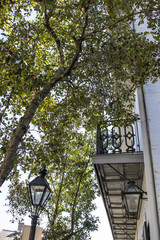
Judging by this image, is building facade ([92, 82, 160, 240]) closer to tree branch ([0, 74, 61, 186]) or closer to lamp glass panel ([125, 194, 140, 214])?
lamp glass panel ([125, 194, 140, 214])

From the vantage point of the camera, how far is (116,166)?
262 inches

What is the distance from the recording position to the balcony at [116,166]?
5.88 metres

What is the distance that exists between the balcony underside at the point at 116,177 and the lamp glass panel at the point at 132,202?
44 cm

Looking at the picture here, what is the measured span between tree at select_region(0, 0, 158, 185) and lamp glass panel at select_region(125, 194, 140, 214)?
1.97m

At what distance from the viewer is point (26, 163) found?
6.35 metres

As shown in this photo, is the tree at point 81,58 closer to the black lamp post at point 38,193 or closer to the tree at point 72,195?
the black lamp post at point 38,193

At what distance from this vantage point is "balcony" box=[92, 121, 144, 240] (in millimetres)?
5879

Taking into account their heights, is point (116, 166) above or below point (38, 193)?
above

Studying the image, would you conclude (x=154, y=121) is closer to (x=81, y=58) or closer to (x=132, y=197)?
(x=132, y=197)

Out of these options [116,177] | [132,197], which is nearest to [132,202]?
[132,197]

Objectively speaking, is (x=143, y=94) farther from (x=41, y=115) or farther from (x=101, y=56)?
(x=41, y=115)

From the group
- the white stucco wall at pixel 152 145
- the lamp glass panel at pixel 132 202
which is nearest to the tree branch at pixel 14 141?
the white stucco wall at pixel 152 145

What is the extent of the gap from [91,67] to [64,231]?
25.5 feet

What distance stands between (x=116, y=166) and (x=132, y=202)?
4.54 feet
